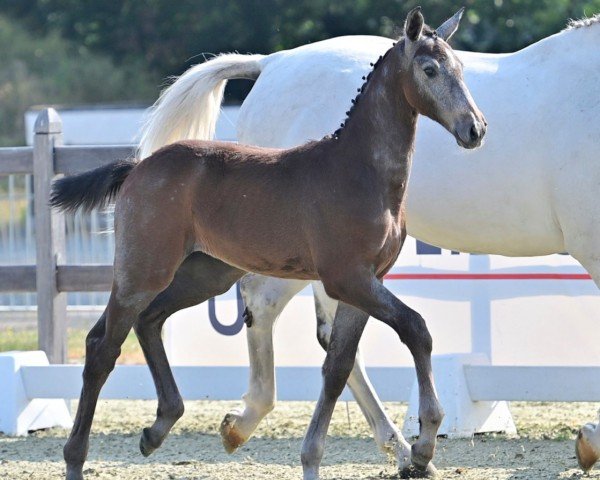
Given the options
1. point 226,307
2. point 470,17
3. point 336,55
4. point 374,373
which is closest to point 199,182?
point 336,55

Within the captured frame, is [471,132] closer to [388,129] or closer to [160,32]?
[388,129]

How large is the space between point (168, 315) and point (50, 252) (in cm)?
241

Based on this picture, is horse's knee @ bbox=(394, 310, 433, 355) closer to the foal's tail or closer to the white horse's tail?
the foal's tail

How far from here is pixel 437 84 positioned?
3.94 m

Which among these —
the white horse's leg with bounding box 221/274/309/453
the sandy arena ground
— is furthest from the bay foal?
the white horse's leg with bounding box 221/274/309/453

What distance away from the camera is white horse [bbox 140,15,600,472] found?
4.98 metres

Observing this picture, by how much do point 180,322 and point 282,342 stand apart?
1.96ft

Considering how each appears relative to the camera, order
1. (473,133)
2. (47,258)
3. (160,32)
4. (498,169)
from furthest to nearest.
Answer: (160,32) < (47,258) < (498,169) < (473,133)

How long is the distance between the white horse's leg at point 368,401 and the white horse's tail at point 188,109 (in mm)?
1013

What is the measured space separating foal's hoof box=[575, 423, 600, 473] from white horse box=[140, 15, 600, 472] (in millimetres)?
635

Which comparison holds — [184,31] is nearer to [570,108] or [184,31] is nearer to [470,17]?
[470,17]

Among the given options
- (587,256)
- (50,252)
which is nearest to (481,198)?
(587,256)

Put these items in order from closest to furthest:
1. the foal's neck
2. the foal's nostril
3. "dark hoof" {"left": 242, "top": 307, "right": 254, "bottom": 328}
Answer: the foal's nostril, the foal's neck, "dark hoof" {"left": 242, "top": 307, "right": 254, "bottom": 328}

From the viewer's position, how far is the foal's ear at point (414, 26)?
12.9 ft
